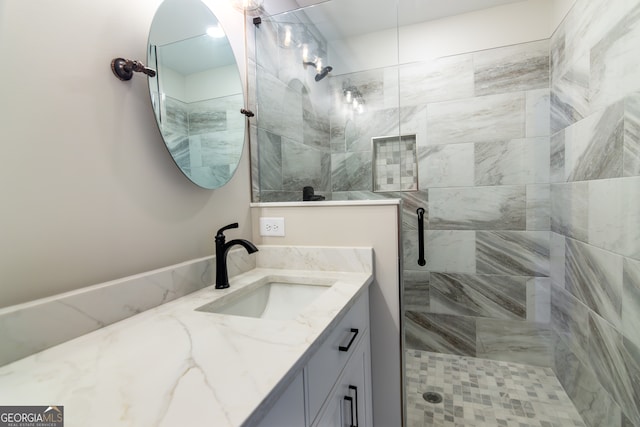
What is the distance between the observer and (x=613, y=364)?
1.25 m

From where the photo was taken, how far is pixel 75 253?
0.77 metres

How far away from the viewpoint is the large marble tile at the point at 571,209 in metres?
1.49

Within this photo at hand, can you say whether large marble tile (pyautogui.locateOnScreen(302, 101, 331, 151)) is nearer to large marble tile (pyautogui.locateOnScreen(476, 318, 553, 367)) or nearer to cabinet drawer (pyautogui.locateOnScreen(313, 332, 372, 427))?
cabinet drawer (pyautogui.locateOnScreen(313, 332, 372, 427))

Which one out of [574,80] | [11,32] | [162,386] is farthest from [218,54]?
[574,80]

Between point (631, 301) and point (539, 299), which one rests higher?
point (631, 301)

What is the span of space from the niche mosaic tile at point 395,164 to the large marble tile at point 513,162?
0.44 metres

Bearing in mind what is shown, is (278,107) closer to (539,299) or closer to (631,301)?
(631,301)

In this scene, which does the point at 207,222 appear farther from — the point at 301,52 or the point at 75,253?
the point at 301,52

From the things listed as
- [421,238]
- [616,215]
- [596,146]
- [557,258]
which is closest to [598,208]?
[616,215]

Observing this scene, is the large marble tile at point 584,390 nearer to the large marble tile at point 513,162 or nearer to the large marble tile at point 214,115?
the large marble tile at point 513,162

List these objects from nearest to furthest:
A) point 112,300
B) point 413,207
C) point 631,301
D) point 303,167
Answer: point 112,300, point 631,301, point 303,167, point 413,207

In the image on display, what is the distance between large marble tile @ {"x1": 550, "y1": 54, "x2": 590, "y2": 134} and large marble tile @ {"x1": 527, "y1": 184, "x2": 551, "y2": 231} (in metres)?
0.37

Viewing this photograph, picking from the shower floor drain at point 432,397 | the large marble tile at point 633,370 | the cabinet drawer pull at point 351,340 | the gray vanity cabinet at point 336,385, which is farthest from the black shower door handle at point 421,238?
the cabinet drawer pull at point 351,340

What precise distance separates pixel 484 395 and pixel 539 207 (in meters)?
1.24
